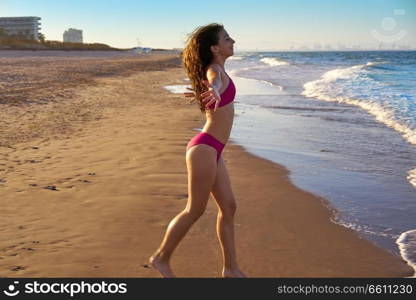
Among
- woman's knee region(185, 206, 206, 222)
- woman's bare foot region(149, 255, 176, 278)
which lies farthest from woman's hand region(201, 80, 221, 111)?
woman's bare foot region(149, 255, 176, 278)

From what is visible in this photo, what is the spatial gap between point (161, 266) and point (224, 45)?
5.73ft

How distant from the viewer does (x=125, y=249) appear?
4.06 meters

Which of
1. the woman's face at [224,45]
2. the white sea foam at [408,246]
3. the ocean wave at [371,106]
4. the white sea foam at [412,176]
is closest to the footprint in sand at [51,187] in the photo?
the woman's face at [224,45]

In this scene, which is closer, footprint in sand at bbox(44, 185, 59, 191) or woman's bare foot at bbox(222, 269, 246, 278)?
woman's bare foot at bbox(222, 269, 246, 278)

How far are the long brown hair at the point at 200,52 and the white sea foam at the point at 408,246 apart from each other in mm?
2230

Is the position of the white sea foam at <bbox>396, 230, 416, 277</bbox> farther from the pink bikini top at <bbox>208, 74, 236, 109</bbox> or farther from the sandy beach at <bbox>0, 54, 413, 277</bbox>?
the pink bikini top at <bbox>208, 74, 236, 109</bbox>

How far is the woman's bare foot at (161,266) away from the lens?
3.49 meters

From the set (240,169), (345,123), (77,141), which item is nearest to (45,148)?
(77,141)

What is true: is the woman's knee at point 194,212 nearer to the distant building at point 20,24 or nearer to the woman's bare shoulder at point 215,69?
the woman's bare shoulder at point 215,69

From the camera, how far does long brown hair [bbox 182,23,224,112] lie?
336cm

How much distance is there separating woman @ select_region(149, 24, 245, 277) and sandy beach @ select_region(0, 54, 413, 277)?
0.36 meters

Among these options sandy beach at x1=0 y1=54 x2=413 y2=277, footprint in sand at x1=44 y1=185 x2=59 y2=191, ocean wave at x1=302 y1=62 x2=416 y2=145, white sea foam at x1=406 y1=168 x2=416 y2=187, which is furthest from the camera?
ocean wave at x1=302 y1=62 x2=416 y2=145

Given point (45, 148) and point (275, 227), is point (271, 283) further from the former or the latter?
point (45, 148)

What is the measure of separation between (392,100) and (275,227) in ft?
40.2
